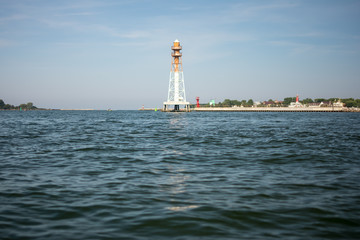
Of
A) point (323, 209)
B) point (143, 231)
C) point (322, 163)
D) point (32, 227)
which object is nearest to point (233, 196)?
point (323, 209)

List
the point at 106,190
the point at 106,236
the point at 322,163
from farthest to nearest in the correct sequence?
the point at 322,163 < the point at 106,190 < the point at 106,236

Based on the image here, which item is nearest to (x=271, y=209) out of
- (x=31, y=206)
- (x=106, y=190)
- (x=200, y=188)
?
(x=200, y=188)

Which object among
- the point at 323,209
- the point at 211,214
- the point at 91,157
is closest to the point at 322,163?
the point at 323,209

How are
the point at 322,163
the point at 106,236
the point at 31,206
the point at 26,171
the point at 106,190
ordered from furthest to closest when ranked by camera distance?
the point at 322,163 → the point at 26,171 → the point at 106,190 → the point at 31,206 → the point at 106,236

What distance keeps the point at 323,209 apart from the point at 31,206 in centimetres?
553

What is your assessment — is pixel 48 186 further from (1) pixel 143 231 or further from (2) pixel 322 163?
(2) pixel 322 163

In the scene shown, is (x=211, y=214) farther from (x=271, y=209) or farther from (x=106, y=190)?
(x=106, y=190)

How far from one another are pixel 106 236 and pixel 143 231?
0.56 metres

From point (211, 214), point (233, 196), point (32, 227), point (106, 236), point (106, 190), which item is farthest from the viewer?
point (106, 190)

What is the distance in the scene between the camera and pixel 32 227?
15.8 feet

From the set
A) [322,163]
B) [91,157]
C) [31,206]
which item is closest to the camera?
[31,206]

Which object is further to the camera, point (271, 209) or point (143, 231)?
point (271, 209)

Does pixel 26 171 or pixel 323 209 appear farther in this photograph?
pixel 26 171

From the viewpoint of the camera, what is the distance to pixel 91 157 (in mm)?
12164
